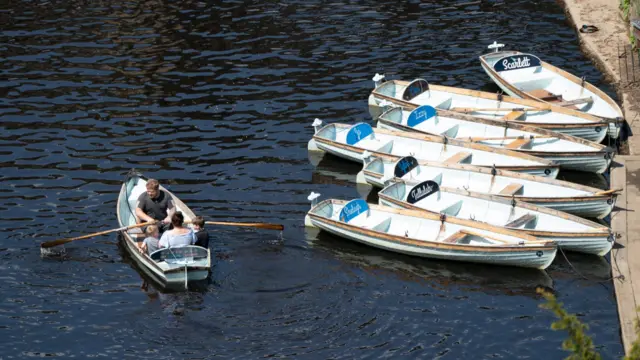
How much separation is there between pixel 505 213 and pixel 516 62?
477 inches

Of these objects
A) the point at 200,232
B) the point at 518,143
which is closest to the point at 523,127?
the point at 518,143

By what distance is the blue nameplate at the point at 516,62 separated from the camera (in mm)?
39500

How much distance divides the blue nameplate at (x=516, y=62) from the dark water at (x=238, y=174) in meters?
1.60

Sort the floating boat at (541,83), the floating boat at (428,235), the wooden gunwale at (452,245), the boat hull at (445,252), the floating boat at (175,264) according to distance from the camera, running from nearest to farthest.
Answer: the floating boat at (175,264), the wooden gunwale at (452,245), the boat hull at (445,252), the floating boat at (428,235), the floating boat at (541,83)

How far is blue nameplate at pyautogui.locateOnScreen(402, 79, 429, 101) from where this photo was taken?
38.1 meters

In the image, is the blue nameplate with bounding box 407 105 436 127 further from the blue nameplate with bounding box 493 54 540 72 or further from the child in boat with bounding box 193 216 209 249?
the child in boat with bounding box 193 216 209 249

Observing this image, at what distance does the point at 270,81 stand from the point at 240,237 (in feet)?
44.0

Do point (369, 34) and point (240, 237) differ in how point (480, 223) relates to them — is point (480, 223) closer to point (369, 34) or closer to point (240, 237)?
point (240, 237)

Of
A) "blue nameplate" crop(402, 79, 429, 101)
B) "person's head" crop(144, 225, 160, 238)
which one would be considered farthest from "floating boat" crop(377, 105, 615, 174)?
"person's head" crop(144, 225, 160, 238)

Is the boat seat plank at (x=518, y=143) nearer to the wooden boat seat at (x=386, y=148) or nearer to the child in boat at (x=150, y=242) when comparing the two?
the wooden boat seat at (x=386, y=148)

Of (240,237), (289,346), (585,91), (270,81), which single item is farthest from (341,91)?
(289,346)

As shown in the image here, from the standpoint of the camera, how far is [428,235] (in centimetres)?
2861

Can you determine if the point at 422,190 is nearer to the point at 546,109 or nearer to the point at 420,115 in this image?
the point at 420,115

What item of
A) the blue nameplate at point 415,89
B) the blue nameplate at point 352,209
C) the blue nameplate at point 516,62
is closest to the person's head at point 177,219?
the blue nameplate at point 352,209
